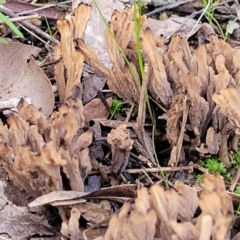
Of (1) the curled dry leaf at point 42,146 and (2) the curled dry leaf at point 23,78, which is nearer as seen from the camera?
(1) the curled dry leaf at point 42,146

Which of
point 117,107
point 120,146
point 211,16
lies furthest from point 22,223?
point 211,16

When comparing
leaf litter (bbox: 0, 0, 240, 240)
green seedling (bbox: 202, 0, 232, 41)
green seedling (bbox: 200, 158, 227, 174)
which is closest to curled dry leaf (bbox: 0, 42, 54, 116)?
leaf litter (bbox: 0, 0, 240, 240)

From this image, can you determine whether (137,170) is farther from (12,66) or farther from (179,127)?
(12,66)

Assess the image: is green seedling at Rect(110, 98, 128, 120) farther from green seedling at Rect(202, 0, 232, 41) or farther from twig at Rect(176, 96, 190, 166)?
green seedling at Rect(202, 0, 232, 41)

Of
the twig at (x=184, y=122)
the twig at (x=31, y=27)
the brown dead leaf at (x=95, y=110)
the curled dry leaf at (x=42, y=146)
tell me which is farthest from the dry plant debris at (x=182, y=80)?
the twig at (x=31, y=27)

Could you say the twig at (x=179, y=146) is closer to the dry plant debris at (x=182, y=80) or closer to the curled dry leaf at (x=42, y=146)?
the dry plant debris at (x=182, y=80)

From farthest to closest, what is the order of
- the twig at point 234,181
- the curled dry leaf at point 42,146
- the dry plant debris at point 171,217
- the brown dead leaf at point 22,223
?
the twig at point 234,181 < the brown dead leaf at point 22,223 < the curled dry leaf at point 42,146 < the dry plant debris at point 171,217

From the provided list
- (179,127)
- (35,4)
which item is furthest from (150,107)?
(35,4)

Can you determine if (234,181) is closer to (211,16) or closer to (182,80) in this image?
(182,80)
